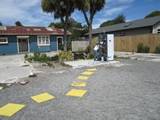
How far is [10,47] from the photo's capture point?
2330 centimetres

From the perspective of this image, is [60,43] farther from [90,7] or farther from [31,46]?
[90,7]

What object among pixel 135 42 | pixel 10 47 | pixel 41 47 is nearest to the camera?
pixel 135 42


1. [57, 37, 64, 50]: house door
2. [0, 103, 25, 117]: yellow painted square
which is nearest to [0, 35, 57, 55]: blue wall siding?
[57, 37, 64, 50]: house door

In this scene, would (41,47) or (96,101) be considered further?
(41,47)

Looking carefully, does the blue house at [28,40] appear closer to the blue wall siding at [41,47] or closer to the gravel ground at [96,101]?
the blue wall siding at [41,47]

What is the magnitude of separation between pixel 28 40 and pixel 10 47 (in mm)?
2486

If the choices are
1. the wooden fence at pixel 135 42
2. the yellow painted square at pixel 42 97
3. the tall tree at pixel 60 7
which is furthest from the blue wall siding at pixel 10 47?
the yellow painted square at pixel 42 97

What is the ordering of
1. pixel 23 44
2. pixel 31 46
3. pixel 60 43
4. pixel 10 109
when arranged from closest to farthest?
pixel 10 109, pixel 23 44, pixel 31 46, pixel 60 43

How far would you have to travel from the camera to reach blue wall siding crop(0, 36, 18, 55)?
74.8ft

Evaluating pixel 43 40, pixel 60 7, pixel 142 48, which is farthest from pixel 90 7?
pixel 43 40

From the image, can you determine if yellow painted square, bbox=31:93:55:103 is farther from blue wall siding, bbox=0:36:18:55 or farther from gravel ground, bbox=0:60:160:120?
blue wall siding, bbox=0:36:18:55

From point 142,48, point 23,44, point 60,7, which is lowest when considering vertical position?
point 142,48

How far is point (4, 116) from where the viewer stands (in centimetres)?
419

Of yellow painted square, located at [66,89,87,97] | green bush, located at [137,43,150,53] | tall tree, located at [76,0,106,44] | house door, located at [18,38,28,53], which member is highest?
tall tree, located at [76,0,106,44]
